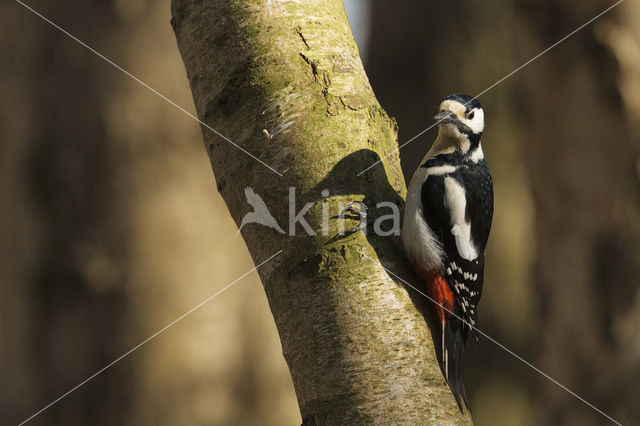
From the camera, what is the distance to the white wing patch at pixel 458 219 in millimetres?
2156

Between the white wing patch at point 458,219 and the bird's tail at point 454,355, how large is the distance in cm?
33

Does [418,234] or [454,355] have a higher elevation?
[418,234]

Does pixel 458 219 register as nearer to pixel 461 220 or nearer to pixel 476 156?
pixel 461 220

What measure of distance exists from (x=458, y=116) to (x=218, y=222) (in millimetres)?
2234

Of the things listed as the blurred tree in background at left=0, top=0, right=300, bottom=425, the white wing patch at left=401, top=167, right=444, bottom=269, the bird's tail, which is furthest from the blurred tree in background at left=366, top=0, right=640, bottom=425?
the bird's tail

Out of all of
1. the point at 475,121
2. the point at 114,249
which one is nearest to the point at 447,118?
the point at 475,121

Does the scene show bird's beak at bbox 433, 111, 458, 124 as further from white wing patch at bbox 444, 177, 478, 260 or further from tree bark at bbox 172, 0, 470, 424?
tree bark at bbox 172, 0, 470, 424

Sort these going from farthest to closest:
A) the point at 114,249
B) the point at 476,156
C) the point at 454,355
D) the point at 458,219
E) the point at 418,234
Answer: the point at 114,249 → the point at 476,156 → the point at 458,219 → the point at 418,234 → the point at 454,355

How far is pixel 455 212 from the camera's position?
85.4 inches

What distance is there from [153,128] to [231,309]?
1260 millimetres

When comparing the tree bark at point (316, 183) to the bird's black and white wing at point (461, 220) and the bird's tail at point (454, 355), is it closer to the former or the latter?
the bird's tail at point (454, 355)

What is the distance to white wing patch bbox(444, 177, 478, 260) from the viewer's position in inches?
84.9

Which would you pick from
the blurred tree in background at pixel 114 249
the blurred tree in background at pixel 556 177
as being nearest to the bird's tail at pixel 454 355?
the blurred tree in background at pixel 114 249

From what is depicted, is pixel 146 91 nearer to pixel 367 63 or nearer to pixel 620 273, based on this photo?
pixel 367 63
